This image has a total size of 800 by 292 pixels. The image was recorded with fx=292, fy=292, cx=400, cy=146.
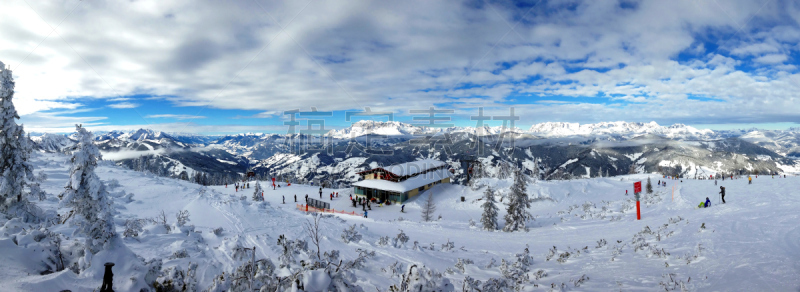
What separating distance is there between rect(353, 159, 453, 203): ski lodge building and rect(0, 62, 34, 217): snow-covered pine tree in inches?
1217

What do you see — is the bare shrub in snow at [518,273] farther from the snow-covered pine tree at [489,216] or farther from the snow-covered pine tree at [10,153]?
the snow-covered pine tree at [10,153]

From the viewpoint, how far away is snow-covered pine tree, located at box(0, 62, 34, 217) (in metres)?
9.12

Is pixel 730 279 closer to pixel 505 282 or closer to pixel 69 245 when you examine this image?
pixel 505 282

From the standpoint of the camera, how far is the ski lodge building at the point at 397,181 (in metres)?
39.2

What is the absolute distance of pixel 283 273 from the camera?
505 cm

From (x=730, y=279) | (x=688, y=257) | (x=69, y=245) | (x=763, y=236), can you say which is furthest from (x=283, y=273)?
(x=763, y=236)

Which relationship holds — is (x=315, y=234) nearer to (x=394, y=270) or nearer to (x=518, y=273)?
(x=394, y=270)

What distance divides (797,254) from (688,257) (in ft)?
8.14

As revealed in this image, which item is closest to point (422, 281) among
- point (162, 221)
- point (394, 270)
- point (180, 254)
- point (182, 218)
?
point (394, 270)

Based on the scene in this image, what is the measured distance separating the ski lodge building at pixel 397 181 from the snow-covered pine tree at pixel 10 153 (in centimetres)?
3092

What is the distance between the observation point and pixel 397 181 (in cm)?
4131

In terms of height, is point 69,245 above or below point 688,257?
above

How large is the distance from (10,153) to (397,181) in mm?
34319

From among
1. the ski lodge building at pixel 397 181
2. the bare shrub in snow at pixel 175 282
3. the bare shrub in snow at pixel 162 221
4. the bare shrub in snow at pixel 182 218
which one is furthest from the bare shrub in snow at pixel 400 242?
the ski lodge building at pixel 397 181
